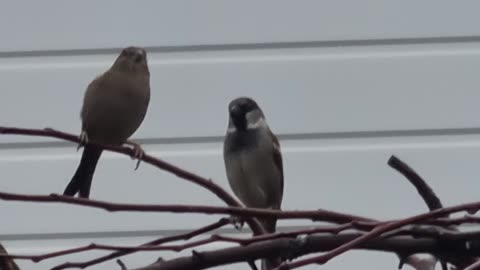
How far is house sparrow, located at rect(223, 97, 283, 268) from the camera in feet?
7.20

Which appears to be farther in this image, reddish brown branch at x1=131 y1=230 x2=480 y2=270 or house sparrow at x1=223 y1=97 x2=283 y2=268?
house sparrow at x1=223 y1=97 x2=283 y2=268

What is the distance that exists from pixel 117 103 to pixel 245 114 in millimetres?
371

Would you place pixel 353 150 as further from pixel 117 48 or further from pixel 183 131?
pixel 117 48

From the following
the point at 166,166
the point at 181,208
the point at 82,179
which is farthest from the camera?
the point at 82,179

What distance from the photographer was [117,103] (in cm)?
186

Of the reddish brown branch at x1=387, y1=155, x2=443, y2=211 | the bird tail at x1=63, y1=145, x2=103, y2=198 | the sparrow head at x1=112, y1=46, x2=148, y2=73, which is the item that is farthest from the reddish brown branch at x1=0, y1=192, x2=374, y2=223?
the sparrow head at x1=112, y1=46, x2=148, y2=73

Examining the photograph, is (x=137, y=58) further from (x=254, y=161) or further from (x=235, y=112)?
(x=254, y=161)

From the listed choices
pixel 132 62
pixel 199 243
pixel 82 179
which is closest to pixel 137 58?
pixel 132 62

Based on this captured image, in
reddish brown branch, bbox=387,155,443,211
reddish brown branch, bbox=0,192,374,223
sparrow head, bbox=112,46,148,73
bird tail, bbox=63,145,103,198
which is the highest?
sparrow head, bbox=112,46,148,73

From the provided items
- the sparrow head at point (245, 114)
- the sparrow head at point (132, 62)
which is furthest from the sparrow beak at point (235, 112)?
the sparrow head at point (132, 62)

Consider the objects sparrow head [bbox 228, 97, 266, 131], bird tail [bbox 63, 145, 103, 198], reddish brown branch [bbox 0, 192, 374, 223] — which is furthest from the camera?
sparrow head [bbox 228, 97, 266, 131]

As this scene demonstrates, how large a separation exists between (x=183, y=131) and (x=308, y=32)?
10.8 inches

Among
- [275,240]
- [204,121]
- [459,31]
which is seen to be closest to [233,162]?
[204,121]

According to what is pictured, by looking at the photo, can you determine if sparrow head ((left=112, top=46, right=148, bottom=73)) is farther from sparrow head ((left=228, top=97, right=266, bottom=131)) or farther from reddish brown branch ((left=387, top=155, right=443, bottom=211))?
reddish brown branch ((left=387, top=155, right=443, bottom=211))
